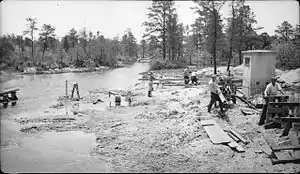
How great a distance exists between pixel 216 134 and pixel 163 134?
1504 millimetres

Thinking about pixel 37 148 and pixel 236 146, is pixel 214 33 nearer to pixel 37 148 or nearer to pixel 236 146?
pixel 236 146

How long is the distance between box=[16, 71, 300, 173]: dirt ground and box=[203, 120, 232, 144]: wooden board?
0.45 feet

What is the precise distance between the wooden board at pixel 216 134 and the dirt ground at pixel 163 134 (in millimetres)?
137

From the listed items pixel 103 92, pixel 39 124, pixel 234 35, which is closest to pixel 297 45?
pixel 234 35

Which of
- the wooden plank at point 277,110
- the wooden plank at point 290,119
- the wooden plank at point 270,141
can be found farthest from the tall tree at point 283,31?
the wooden plank at point 270,141

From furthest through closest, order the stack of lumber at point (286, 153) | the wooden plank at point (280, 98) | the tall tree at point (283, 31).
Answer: the tall tree at point (283, 31) < the wooden plank at point (280, 98) < the stack of lumber at point (286, 153)

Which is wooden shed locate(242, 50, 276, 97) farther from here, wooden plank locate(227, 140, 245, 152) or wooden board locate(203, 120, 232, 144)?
wooden plank locate(227, 140, 245, 152)

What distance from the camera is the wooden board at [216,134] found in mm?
6367

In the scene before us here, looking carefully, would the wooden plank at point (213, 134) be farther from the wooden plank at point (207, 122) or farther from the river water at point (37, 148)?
the river water at point (37, 148)

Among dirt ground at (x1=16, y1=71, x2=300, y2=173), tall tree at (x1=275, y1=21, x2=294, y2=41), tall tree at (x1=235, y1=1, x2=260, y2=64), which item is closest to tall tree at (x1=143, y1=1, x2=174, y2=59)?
dirt ground at (x1=16, y1=71, x2=300, y2=173)

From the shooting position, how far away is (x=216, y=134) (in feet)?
22.2

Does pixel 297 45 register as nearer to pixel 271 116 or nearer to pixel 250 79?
pixel 250 79

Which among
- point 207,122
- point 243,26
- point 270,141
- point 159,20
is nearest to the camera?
point 270,141

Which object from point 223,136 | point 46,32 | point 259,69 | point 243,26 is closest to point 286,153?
point 223,136
